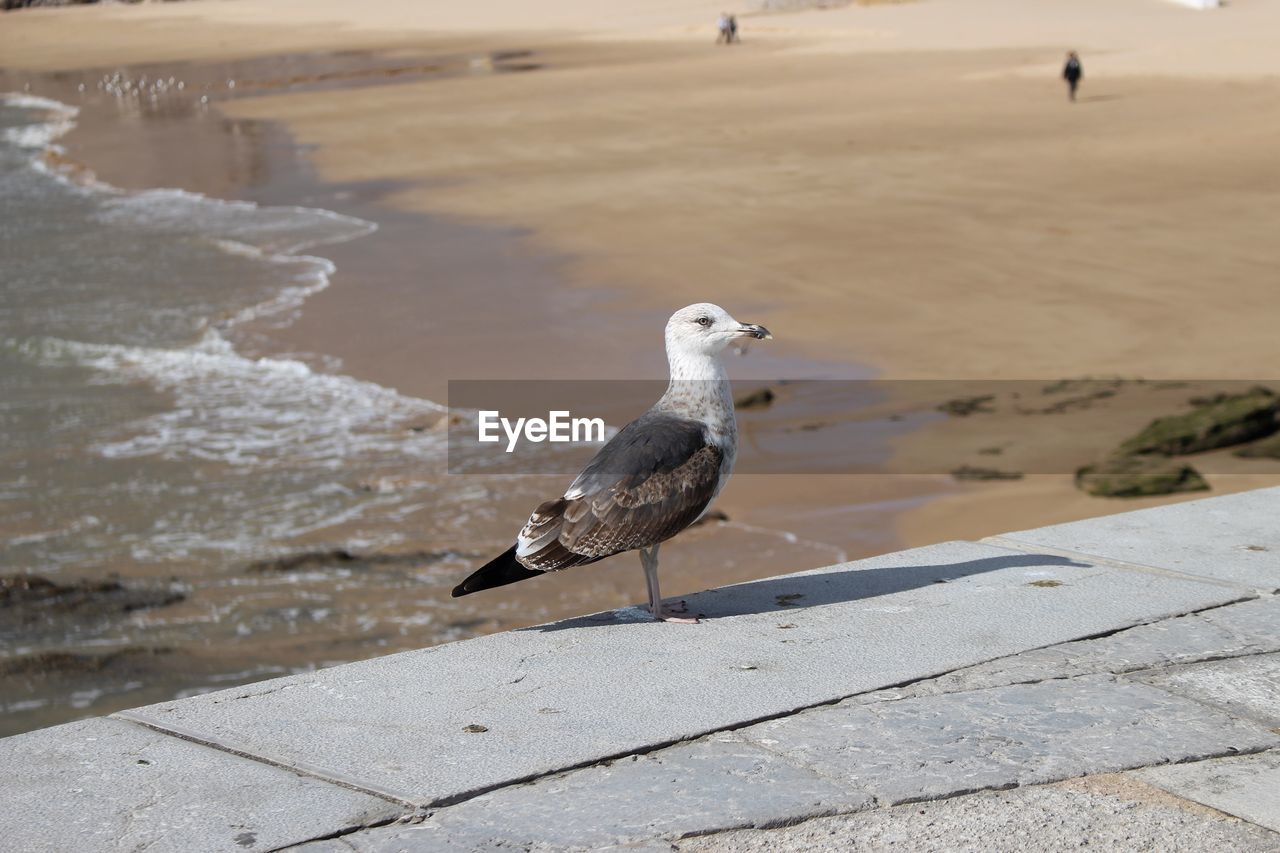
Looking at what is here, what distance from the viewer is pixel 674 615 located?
4199 mm

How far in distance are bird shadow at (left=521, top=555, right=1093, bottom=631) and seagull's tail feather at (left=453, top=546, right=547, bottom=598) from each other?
0.16 meters

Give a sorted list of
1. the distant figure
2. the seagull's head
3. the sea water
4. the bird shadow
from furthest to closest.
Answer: the distant figure
the sea water
the seagull's head
the bird shadow

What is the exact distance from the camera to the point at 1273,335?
12.6 m

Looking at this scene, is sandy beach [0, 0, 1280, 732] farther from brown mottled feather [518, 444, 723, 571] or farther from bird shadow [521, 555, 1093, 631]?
brown mottled feather [518, 444, 723, 571]

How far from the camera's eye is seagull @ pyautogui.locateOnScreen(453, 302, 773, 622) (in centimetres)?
430

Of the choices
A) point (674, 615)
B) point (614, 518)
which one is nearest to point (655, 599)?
point (674, 615)

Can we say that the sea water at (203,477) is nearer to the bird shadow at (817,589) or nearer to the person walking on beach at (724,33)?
the bird shadow at (817,589)

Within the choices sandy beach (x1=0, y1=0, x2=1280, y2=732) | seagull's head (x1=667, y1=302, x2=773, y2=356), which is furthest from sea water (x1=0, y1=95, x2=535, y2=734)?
seagull's head (x1=667, y1=302, x2=773, y2=356)

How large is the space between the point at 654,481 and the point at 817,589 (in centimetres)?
58

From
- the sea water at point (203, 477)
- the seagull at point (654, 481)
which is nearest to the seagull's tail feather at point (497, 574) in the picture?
the seagull at point (654, 481)

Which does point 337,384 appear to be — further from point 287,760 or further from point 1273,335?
point 287,760

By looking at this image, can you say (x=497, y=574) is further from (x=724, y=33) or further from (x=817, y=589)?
(x=724, y=33)

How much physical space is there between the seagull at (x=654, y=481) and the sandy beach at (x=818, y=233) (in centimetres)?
349

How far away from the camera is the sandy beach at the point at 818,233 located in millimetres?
9789
